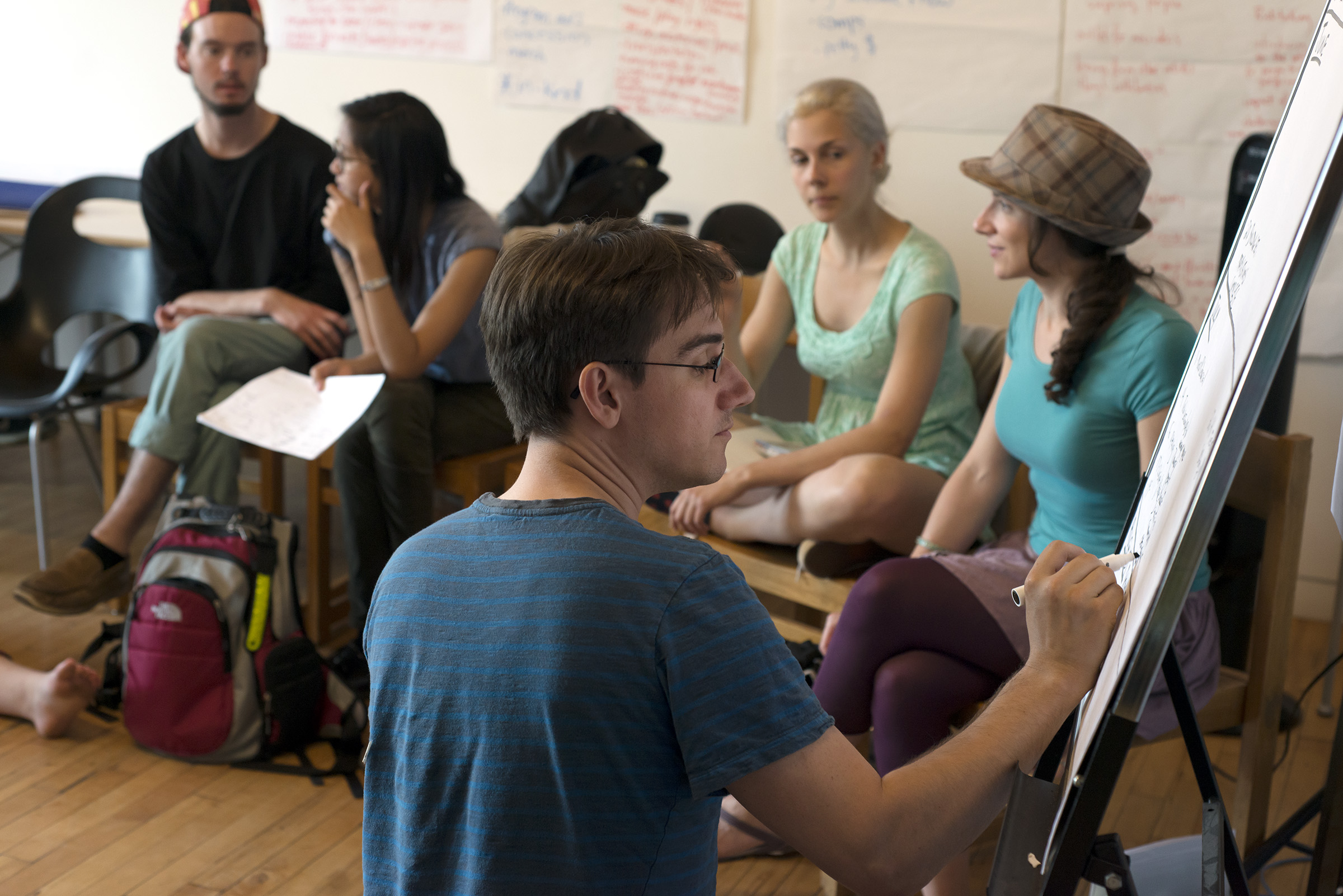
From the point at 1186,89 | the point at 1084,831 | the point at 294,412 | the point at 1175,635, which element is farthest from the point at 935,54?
the point at 1084,831

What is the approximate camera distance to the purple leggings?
5.10ft

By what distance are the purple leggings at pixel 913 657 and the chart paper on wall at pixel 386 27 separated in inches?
106

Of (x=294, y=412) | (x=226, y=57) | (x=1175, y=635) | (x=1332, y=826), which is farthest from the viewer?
(x=226, y=57)

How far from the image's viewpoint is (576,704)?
812 mm

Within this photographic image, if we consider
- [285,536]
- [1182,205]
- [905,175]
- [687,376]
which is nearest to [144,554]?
[285,536]

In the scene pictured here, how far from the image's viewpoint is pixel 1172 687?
1.01 metres

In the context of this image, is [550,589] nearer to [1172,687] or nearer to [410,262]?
[1172,687]

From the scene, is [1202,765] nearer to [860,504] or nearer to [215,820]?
[860,504]

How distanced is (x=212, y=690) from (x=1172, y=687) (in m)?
1.78

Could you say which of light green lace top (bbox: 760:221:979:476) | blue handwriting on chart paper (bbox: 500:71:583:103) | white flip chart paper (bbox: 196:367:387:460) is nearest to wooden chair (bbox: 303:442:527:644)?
white flip chart paper (bbox: 196:367:387:460)

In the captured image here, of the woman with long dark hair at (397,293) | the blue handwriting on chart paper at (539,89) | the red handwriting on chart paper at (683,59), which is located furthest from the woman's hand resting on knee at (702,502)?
the blue handwriting on chart paper at (539,89)

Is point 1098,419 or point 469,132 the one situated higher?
point 469,132

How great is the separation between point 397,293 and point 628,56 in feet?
4.34

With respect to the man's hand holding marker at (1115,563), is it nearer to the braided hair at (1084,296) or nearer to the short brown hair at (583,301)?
the short brown hair at (583,301)
